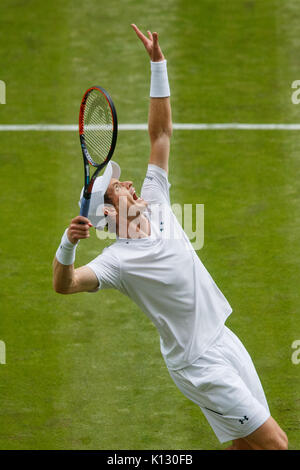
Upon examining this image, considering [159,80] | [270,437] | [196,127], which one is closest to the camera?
[270,437]

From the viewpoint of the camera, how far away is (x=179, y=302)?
5.78 meters

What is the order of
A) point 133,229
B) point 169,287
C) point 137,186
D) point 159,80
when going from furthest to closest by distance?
point 137,186, point 159,80, point 133,229, point 169,287

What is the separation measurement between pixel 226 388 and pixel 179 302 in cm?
62

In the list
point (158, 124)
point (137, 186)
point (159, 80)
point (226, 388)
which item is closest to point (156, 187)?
point (158, 124)

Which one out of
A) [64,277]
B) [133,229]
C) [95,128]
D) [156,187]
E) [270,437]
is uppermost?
[95,128]

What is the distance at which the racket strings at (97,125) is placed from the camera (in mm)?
6098

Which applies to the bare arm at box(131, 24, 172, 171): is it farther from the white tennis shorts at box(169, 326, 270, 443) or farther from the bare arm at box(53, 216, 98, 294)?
the white tennis shorts at box(169, 326, 270, 443)

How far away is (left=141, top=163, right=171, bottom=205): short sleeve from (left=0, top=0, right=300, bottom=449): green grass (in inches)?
69.2

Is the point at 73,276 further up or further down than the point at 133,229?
further down

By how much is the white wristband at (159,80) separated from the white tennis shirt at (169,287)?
1.05 metres

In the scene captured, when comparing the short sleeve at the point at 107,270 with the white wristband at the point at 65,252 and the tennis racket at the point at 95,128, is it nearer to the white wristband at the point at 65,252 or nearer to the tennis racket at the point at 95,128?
the white wristband at the point at 65,252

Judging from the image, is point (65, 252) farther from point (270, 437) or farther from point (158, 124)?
point (270, 437)

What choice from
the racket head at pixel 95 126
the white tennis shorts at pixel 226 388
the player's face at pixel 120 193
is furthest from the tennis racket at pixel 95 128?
the white tennis shorts at pixel 226 388

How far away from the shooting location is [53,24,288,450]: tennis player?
567cm
